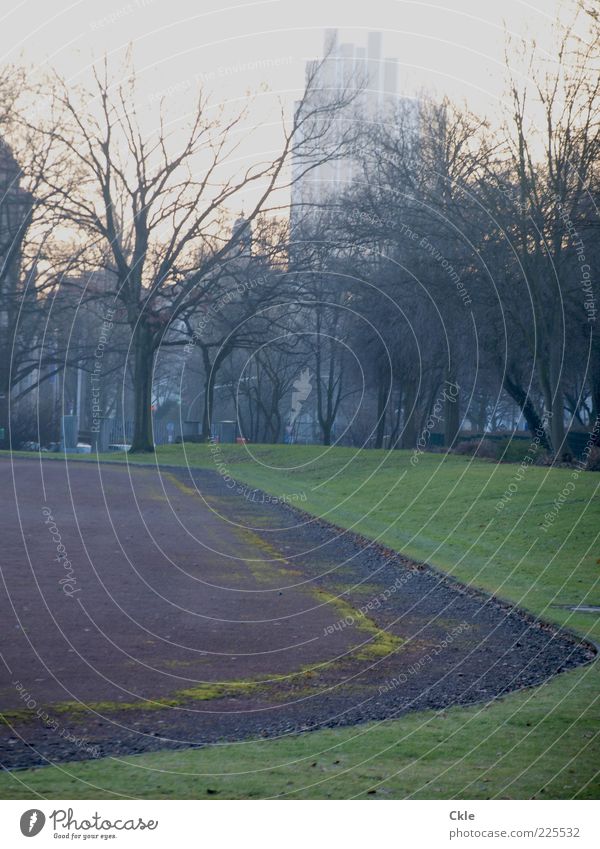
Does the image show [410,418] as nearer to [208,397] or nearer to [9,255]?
[208,397]

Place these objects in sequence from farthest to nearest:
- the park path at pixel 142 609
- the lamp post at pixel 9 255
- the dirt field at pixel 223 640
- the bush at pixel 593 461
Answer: the lamp post at pixel 9 255
the bush at pixel 593 461
the park path at pixel 142 609
the dirt field at pixel 223 640

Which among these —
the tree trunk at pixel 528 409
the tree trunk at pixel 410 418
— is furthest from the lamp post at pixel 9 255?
the tree trunk at pixel 528 409

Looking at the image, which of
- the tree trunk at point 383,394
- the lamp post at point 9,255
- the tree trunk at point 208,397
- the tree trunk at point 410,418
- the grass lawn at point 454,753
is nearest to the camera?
the grass lawn at point 454,753

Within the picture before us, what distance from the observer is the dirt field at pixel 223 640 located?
792 cm

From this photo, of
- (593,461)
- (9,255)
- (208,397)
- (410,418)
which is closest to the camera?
(593,461)

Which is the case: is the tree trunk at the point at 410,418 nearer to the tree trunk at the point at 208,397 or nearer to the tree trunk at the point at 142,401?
the tree trunk at the point at 208,397

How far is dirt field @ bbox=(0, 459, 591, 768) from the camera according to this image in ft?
26.0

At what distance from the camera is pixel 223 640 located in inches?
430

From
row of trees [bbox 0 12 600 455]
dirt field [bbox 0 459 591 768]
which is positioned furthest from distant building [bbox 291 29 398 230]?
dirt field [bbox 0 459 591 768]

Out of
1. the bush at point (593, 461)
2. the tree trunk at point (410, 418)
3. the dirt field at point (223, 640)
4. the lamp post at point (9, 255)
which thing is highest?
the lamp post at point (9, 255)

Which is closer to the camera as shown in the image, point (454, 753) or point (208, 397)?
point (454, 753)

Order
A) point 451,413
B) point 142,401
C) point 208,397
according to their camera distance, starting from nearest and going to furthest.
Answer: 1. point 451,413
2. point 142,401
3. point 208,397

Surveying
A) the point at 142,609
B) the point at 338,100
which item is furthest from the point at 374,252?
the point at 142,609

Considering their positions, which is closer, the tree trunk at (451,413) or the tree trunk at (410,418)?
the tree trunk at (451,413)
